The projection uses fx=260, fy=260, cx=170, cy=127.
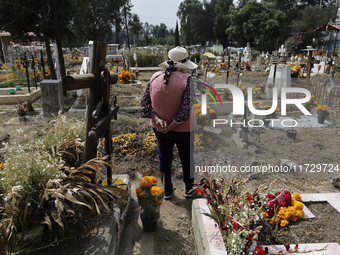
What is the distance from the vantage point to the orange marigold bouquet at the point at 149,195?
8.80 feet

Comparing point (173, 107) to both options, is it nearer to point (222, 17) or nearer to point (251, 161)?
point (251, 161)

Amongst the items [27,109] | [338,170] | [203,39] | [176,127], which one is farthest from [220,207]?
[203,39]

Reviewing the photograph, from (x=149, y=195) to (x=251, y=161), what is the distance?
2.24 m

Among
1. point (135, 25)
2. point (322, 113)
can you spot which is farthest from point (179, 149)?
point (135, 25)

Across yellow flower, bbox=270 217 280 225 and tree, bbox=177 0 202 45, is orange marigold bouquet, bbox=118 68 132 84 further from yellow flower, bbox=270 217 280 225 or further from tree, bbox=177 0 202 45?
tree, bbox=177 0 202 45

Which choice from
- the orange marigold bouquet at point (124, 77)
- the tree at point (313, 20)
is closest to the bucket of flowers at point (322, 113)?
the orange marigold bouquet at point (124, 77)

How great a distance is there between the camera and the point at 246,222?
2100 mm

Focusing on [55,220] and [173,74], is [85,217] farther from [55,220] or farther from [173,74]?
[173,74]

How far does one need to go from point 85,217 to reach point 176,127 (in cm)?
132

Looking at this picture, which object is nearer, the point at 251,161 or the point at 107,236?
the point at 107,236

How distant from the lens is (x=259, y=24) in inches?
1363

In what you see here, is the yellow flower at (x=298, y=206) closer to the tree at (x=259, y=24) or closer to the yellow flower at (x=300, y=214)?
the yellow flower at (x=300, y=214)

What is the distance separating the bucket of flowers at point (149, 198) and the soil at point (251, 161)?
174 millimetres

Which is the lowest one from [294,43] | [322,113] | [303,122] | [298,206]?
[298,206]
